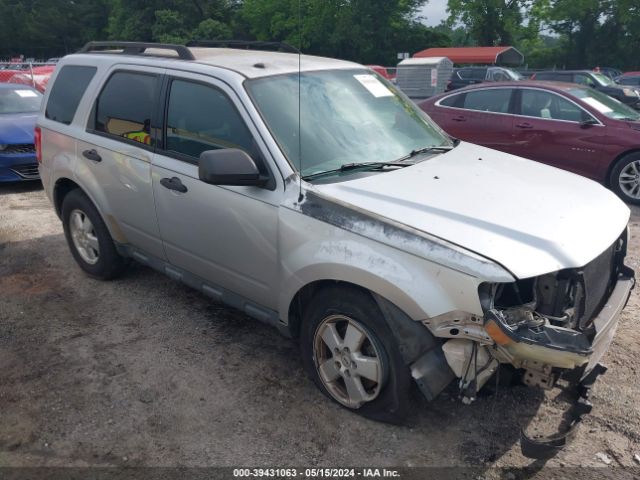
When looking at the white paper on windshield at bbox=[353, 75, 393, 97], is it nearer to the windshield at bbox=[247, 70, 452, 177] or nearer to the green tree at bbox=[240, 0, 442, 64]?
the windshield at bbox=[247, 70, 452, 177]

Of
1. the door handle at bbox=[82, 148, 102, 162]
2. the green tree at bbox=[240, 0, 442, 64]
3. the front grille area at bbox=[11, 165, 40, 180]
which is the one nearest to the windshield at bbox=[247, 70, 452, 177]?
the door handle at bbox=[82, 148, 102, 162]

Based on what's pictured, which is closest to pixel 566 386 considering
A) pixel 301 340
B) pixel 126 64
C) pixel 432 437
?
pixel 432 437

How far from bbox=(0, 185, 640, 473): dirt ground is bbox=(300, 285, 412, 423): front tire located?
0.13m

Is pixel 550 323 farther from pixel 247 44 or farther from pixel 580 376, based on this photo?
pixel 247 44

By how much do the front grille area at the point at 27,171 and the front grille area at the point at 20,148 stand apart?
236mm

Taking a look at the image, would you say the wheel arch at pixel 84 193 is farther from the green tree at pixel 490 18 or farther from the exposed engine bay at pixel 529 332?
the green tree at pixel 490 18

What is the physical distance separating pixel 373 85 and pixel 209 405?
2461 millimetres

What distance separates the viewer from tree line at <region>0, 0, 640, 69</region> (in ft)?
140

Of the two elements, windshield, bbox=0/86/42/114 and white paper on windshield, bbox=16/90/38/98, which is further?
white paper on windshield, bbox=16/90/38/98

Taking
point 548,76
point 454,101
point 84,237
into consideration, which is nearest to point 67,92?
point 84,237

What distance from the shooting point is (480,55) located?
40438mm

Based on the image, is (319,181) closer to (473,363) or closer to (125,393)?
(473,363)

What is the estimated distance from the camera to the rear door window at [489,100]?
8453 millimetres

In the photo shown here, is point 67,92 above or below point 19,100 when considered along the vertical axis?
above
